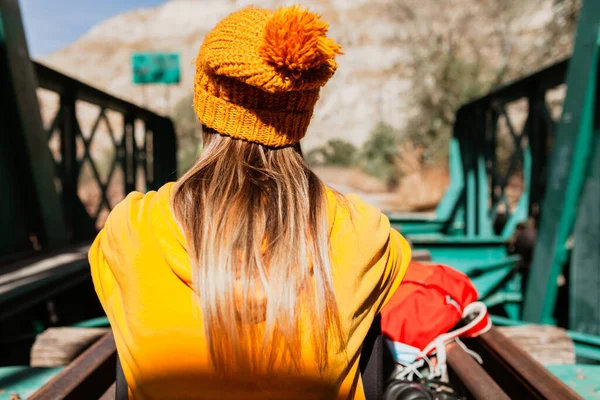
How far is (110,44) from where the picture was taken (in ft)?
213

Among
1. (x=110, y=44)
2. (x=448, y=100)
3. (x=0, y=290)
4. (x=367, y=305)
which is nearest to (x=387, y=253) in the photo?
(x=367, y=305)

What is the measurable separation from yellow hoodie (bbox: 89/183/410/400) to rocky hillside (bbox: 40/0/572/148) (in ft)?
1.80

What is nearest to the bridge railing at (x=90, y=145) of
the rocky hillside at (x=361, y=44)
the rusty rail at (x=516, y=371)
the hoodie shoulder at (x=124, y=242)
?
the rocky hillside at (x=361, y=44)

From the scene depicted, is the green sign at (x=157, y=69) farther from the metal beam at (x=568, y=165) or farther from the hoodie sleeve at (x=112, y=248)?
the hoodie sleeve at (x=112, y=248)

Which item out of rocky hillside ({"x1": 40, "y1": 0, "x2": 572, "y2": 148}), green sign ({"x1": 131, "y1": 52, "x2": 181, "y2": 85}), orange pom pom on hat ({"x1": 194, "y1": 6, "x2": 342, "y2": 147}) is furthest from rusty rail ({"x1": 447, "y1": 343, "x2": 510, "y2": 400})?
green sign ({"x1": 131, "y1": 52, "x2": 181, "y2": 85})

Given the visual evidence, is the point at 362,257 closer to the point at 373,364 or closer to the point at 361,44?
the point at 373,364

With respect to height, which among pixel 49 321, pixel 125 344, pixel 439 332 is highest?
pixel 125 344

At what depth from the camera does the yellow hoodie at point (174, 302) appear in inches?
38.5

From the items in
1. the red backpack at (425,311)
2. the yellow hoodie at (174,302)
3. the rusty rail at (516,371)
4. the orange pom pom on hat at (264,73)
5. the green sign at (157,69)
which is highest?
the green sign at (157,69)

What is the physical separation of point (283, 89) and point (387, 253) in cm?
45

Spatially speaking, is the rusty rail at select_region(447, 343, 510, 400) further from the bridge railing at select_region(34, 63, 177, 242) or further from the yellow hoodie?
the bridge railing at select_region(34, 63, 177, 242)

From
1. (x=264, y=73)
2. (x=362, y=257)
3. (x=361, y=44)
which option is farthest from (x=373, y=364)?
(x=361, y=44)

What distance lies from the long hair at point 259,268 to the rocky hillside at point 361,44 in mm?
453

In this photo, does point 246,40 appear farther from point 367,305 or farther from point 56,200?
point 56,200
